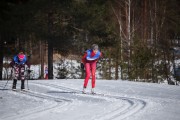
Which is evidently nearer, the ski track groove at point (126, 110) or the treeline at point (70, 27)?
the ski track groove at point (126, 110)

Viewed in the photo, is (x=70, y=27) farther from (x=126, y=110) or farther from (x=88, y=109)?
(x=126, y=110)

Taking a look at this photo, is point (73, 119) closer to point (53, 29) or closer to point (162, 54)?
point (162, 54)

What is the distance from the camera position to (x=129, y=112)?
8.91 meters

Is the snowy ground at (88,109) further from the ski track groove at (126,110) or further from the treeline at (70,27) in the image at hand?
the treeline at (70,27)

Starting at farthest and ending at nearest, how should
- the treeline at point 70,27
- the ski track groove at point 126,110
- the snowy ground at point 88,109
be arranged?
the treeline at point 70,27 → the snowy ground at point 88,109 → the ski track groove at point 126,110

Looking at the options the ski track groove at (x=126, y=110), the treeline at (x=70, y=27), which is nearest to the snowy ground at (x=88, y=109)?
the ski track groove at (x=126, y=110)

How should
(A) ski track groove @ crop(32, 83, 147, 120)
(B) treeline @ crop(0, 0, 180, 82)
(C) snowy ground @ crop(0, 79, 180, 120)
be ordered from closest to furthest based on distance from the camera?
(A) ski track groove @ crop(32, 83, 147, 120), (C) snowy ground @ crop(0, 79, 180, 120), (B) treeline @ crop(0, 0, 180, 82)

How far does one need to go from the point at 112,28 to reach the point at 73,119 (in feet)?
61.7

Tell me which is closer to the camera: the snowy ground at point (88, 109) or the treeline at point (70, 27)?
the snowy ground at point (88, 109)

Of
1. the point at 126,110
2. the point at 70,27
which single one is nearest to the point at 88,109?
the point at 126,110

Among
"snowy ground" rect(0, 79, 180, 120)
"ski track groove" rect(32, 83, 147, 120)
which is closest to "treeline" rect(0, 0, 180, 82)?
"snowy ground" rect(0, 79, 180, 120)

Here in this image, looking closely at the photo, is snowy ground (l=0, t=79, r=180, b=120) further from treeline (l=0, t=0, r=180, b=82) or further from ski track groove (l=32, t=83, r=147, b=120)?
treeline (l=0, t=0, r=180, b=82)

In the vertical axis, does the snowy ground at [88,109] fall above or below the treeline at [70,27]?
below

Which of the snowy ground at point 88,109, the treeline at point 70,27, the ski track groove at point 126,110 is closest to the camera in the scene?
the ski track groove at point 126,110
